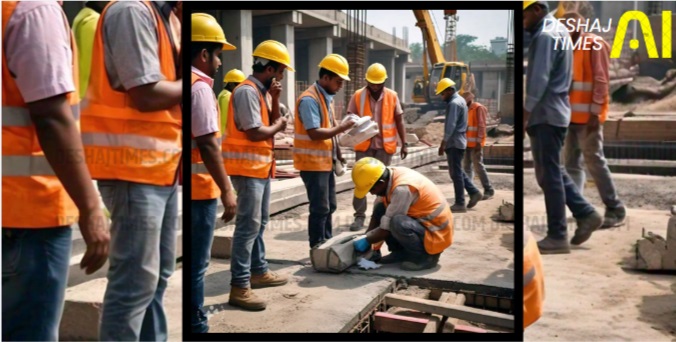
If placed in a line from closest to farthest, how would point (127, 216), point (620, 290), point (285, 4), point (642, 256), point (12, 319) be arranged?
1. point (12, 319)
2. point (127, 216)
3. point (285, 4)
4. point (620, 290)
5. point (642, 256)

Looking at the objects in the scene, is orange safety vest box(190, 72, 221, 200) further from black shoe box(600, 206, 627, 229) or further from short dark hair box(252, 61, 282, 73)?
black shoe box(600, 206, 627, 229)

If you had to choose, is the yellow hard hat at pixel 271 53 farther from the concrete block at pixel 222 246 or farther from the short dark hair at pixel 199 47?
the concrete block at pixel 222 246

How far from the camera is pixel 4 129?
1.86 meters

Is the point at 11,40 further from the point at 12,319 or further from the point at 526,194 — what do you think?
the point at 526,194

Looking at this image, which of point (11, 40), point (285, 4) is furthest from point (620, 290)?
point (11, 40)

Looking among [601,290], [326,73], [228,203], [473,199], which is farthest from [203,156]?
[473,199]

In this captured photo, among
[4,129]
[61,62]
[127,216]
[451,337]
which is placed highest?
[61,62]

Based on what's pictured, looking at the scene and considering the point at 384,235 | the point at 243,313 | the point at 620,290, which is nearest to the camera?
the point at 243,313

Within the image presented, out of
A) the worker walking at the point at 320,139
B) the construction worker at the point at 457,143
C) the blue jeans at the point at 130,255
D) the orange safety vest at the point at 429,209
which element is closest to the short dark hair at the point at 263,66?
the worker walking at the point at 320,139

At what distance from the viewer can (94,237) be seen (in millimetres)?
1946

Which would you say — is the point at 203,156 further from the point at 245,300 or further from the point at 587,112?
the point at 587,112

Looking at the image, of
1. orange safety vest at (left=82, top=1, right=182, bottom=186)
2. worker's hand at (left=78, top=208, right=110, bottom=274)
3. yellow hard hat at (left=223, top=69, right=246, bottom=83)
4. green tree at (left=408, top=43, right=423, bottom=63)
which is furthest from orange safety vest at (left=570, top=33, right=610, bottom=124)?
yellow hard hat at (left=223, top=69, right=246, bottom=83)

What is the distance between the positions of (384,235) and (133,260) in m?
2.31

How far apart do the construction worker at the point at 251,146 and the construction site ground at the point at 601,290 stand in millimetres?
1674
